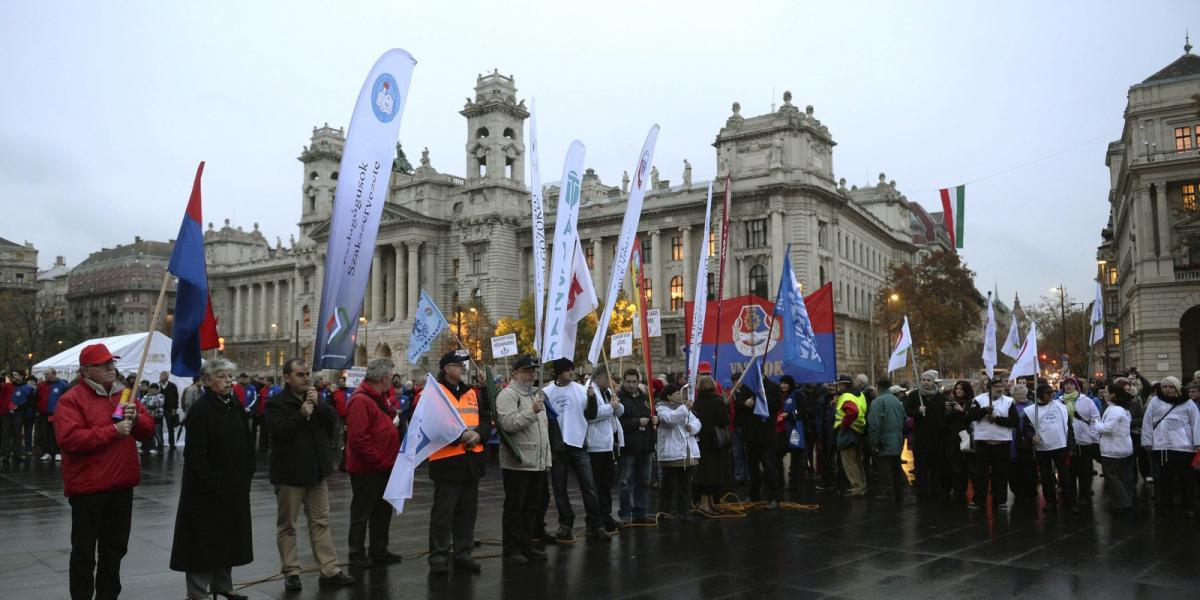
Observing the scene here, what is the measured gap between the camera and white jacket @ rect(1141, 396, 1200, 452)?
12188mm

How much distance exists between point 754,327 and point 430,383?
9640 millimetres

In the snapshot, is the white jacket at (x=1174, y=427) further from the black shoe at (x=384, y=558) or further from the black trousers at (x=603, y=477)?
the black shoe at (x=384, y=558)

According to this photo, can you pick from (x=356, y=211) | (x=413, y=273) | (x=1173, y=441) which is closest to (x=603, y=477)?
(x=356, y=211)

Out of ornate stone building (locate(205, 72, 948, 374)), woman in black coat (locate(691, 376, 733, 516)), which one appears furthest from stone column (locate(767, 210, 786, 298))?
woman in black coat (locate(691, 376, 733, 516))

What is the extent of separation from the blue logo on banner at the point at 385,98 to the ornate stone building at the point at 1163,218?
→ 4603cm

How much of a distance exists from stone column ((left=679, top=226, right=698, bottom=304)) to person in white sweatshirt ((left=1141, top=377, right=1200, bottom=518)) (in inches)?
2082

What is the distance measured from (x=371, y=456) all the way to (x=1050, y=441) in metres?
10.1

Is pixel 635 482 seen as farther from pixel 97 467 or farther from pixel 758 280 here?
pixel 758 280

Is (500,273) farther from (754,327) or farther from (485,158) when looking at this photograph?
(754,327)

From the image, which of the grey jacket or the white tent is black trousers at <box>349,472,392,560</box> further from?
the white tent

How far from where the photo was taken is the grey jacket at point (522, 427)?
8.78 meters

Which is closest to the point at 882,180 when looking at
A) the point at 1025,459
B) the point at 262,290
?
the point at 262,290

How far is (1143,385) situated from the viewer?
16.2 meters

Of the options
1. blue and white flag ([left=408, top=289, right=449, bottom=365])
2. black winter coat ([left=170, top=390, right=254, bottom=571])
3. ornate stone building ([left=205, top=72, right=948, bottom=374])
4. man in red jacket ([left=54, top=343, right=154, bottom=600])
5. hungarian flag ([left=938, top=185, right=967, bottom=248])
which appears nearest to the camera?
man in red jacket ([left=54, top=343, right=154, bottom=600])
